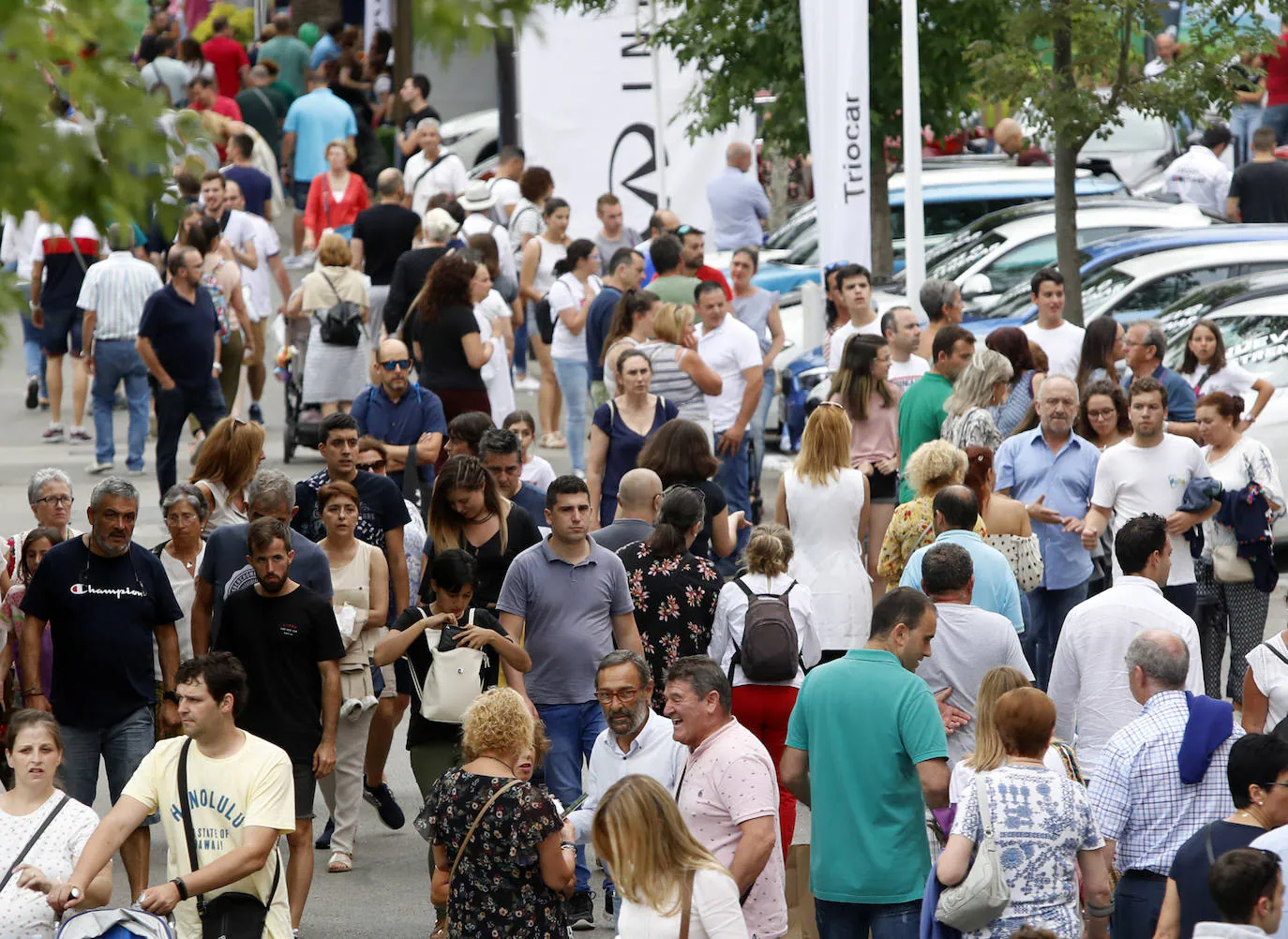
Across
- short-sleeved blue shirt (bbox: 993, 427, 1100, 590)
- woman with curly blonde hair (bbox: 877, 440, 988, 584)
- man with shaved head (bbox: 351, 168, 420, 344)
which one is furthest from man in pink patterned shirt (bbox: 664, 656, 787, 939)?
man with shaved head (bbox: 351, 168, 420, 344)

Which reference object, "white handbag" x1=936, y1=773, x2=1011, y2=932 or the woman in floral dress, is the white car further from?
"white handbag" x1=936, y1=773, x2=1011, y2=932

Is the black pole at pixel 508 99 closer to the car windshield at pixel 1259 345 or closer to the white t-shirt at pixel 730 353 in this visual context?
the white t-shirt at pixel 730 353

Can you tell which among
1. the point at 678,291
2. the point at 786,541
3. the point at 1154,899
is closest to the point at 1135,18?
the point at 678,291

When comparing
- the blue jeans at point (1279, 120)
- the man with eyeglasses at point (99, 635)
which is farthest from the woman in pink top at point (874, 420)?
the blue jeans at point (1279, 120)

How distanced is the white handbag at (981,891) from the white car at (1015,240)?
34.2 feet

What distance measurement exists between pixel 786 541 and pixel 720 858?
198cm

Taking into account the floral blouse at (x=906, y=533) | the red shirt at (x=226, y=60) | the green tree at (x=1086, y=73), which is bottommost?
the floral blouse at (x=906, y=533)

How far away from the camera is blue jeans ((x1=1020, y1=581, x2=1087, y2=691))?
412 inches

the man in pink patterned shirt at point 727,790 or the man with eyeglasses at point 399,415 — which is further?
the man with eyeglasses at point 399,415

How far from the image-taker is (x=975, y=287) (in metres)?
15.9

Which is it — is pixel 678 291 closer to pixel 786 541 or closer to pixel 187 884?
pixel 786 541

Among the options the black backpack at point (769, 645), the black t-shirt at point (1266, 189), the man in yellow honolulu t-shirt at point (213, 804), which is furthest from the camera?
the black t-shirt at point (1266, 189)

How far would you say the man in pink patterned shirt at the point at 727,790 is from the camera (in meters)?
6.78

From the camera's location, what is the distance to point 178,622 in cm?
962
